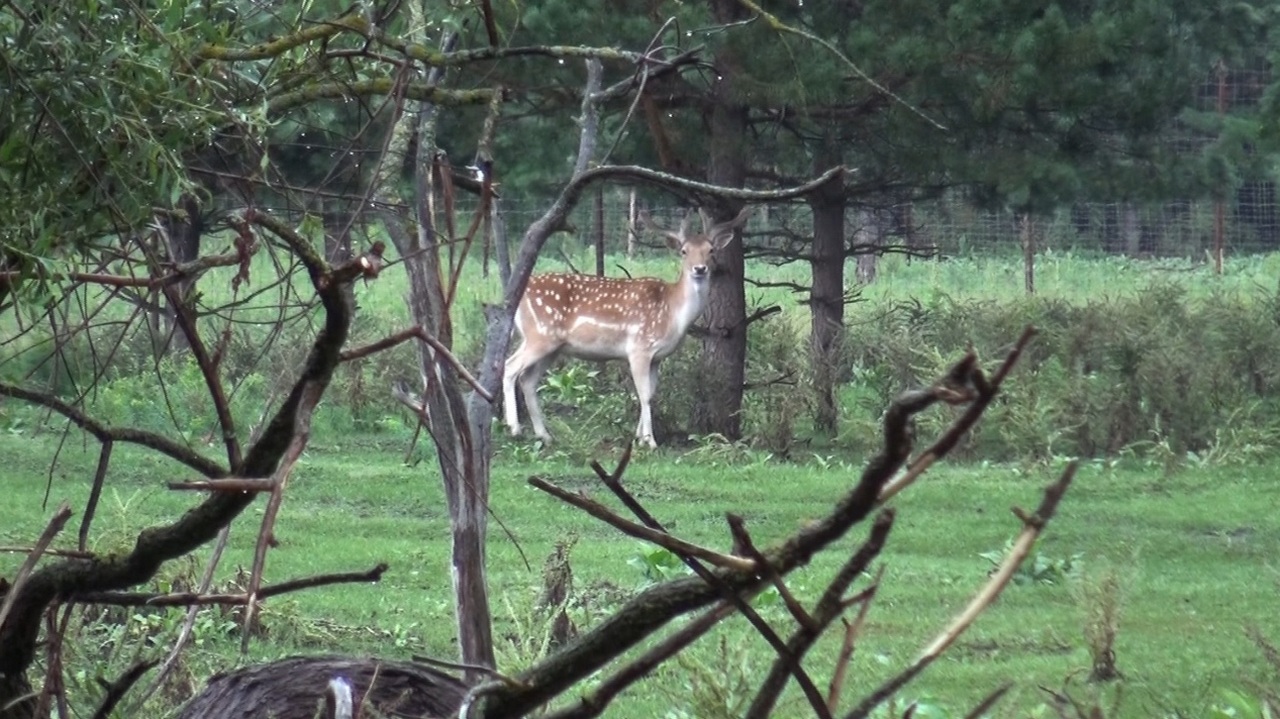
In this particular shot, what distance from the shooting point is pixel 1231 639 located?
6949mm

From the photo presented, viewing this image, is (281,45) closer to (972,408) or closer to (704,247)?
(972,408)

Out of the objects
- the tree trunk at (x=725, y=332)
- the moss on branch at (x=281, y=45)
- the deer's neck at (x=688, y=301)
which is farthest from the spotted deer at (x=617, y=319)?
the moss on branch at (x=281, y=45)

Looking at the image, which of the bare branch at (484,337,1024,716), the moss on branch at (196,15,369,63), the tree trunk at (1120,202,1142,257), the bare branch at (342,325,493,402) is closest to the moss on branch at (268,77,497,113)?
the moss on branch at (196,15,369,63)

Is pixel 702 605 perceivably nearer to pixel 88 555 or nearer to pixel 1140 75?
pixel 88 555

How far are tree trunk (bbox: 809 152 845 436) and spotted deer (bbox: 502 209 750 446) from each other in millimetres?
824

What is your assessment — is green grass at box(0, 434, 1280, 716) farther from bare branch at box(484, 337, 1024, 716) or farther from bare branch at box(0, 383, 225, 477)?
bare branch at box(484, 337, 1024, 716)

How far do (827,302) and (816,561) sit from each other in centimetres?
591

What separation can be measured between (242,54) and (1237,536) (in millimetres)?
7811

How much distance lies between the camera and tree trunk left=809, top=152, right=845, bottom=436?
45.8 feet

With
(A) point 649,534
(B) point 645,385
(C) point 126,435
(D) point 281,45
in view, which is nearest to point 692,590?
(A) point 649,534

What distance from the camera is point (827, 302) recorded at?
47.4 ft

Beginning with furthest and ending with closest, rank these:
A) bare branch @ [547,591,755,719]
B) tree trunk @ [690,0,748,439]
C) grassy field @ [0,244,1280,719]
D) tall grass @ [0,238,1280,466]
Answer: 1. tree trunk @ [690,0,748,439]
2. tall grass @ [0,238,1280,466]
3. grassy field @ [0,244,1280,719]
4. bare branch @ [547,591,755,719]

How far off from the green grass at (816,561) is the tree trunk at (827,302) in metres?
1.48

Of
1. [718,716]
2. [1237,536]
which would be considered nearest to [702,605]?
[718,716]
